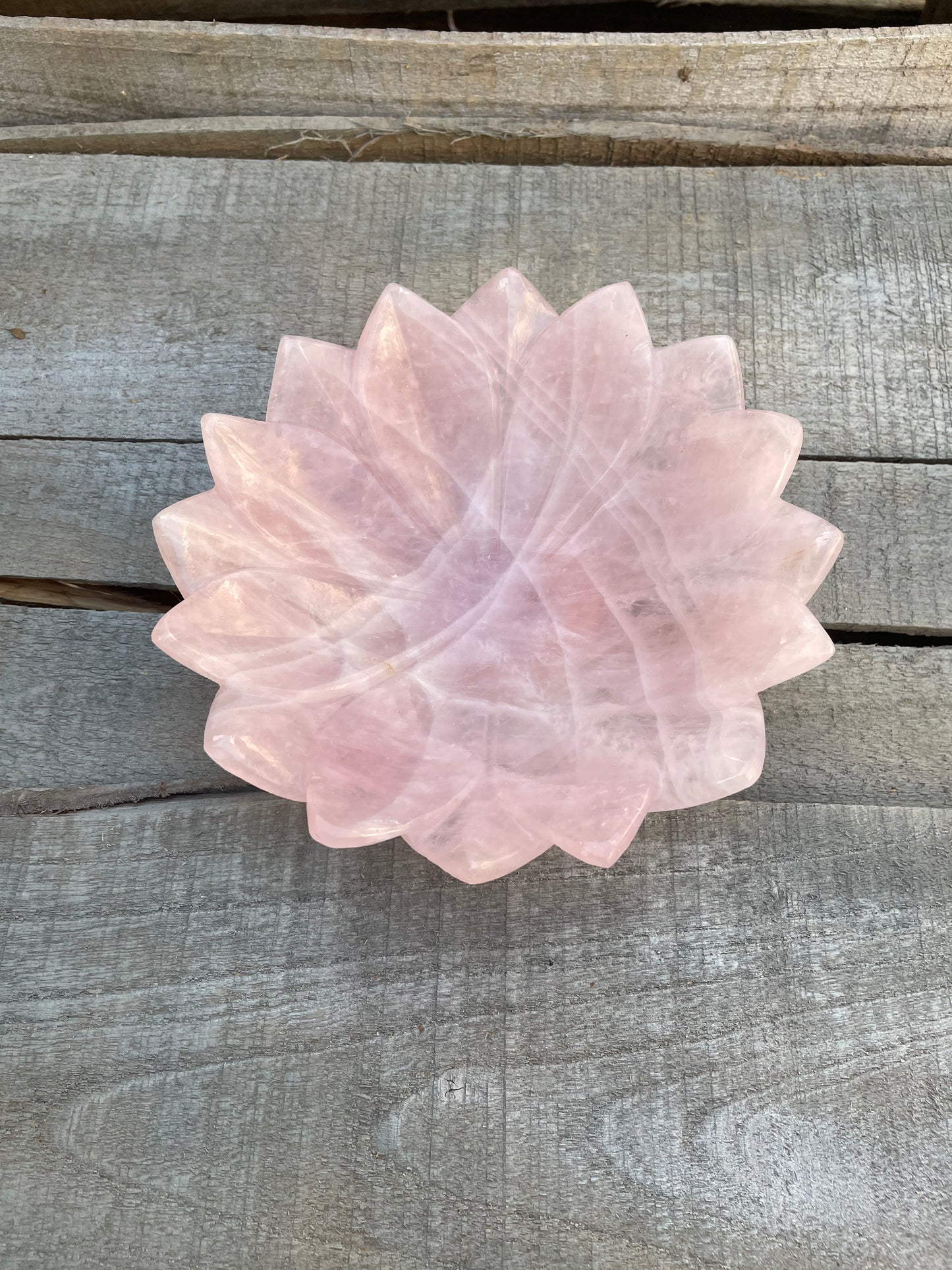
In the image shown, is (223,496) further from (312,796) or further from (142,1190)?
(142,1190)

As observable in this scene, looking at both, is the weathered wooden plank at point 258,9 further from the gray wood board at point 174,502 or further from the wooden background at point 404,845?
the gray wood board at point 174,502

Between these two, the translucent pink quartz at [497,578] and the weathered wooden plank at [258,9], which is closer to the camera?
the translucent pink quartz at [497,578]

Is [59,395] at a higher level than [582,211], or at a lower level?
lower

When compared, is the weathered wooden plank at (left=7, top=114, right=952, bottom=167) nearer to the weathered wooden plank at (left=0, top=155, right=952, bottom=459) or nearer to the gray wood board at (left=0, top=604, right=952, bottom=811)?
the weathered wooden plank at (left=0, top=155, right=952, bottom=459)

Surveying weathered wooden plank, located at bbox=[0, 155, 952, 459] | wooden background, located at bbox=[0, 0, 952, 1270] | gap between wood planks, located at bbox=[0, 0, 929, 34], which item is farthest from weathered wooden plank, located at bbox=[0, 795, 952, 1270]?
gap between wood planks, located at bbox=[0, 0, 929, 34]

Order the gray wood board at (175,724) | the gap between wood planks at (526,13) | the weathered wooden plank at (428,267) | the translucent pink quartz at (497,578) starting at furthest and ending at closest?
1. the gap between wood planks at (526,13)
2. the weathered wooden plank at (428,267)
3. the gray wood board at (175,724)
4. the translucent pink quartz at (497,578)

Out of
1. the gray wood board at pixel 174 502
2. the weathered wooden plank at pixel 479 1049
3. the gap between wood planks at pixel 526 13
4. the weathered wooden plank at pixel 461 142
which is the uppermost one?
the gap between wood planks at pixel 526 13

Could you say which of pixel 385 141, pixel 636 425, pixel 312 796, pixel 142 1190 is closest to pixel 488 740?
pixel 312 796

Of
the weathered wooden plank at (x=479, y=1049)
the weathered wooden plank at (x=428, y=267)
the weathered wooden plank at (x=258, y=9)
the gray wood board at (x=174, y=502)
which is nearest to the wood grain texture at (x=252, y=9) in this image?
the weathered wooden plank at (x=258, y=9)
